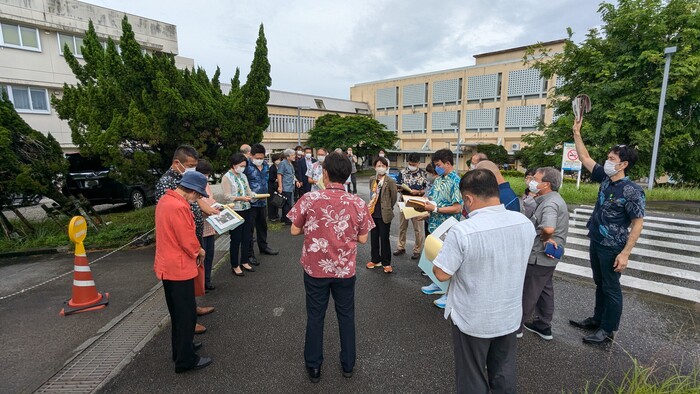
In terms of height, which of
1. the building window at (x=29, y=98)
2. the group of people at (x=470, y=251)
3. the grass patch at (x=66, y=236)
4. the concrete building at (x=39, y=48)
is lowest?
the grass patch at (x=66, y=236)

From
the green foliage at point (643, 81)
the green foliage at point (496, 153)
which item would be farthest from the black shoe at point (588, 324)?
the green foliage at point (496, 153)

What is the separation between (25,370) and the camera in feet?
9.95

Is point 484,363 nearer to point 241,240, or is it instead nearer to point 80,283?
point 241,240

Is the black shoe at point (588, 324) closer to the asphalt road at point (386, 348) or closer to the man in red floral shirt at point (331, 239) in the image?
the asphalt road at point (386, 348)

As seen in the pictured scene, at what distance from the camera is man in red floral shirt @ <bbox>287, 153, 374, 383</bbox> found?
2.67 metres

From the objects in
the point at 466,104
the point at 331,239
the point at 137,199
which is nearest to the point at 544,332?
the point at 331,239

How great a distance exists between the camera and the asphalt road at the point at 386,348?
2.84 metres

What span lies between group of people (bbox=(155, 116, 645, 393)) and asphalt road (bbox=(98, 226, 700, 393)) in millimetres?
199

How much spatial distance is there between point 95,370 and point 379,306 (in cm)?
299

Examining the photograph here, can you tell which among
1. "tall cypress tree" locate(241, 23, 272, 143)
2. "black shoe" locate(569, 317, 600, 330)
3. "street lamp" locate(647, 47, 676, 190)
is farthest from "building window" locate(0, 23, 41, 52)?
"street lamp" locate(647, 47, 676, 190)

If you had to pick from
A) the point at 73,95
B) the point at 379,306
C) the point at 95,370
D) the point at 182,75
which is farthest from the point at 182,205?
the point at 73,95

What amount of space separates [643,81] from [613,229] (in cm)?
1442

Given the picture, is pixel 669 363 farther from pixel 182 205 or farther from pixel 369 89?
pixel 369 89

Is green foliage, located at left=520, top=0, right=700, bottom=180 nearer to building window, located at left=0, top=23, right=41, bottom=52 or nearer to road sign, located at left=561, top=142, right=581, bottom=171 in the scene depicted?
road sign, located at left=561, top=142, right=581, bottom=171
